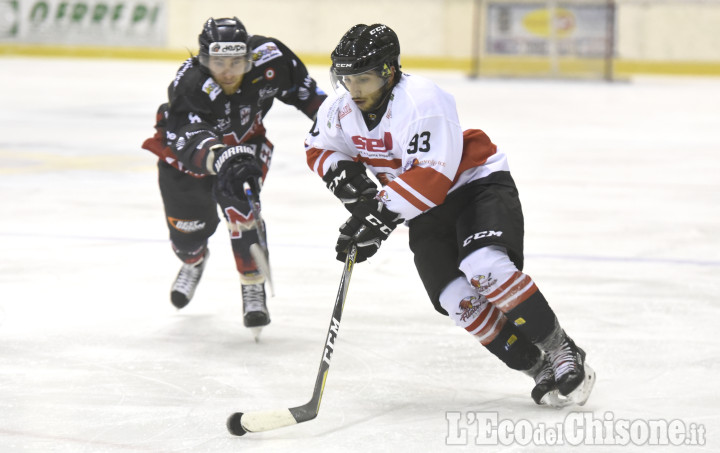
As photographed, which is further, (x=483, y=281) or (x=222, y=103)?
(x=222, y=103)

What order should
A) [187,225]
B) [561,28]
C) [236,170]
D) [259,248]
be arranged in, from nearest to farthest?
[236,170] < [259,248] < [187,225] < [561,28]

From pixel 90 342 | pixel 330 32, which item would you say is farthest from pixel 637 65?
pixel 90 342

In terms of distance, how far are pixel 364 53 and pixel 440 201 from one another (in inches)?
16.1

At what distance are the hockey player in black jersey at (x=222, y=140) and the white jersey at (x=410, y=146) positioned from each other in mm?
322

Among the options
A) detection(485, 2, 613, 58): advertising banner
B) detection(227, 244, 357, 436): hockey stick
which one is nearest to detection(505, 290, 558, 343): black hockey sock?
detection(227, 244, 357, 436): hockey stick

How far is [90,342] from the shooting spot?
3.26m

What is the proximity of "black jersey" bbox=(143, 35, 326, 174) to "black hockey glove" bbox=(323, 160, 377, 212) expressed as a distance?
0.55 m

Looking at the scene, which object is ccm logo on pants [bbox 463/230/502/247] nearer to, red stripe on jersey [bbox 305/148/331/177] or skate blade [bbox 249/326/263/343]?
red stripe on jersey [bbox 305/148/331/177]

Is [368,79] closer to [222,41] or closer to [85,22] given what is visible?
[222,41]

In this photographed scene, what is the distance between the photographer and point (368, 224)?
8.57 ft

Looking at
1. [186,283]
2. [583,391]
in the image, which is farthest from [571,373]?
[186,283]

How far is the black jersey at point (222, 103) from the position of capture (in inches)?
129

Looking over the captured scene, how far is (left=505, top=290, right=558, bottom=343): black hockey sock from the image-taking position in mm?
2619

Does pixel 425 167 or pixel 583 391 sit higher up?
pixel 425 167
